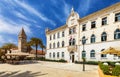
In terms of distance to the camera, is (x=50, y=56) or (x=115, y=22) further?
(x=50, y=56)

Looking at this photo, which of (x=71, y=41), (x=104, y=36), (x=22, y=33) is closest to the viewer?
(x=104, y=36)

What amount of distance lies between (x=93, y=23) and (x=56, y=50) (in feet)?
55.9

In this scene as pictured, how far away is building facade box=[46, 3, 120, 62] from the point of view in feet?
83.0

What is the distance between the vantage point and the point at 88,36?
30.7 m

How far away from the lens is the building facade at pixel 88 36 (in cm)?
2531

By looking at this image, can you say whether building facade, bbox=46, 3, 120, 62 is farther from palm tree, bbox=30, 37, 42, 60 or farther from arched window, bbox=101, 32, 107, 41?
palm tree, bbox=30, 37, 42, 60

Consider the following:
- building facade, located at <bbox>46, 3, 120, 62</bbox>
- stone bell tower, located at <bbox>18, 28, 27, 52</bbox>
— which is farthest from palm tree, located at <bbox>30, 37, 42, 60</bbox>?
stone bell tower, located at <bbox>18, 28, 27, 52</bbox>

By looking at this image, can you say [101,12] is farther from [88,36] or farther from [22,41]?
[22,41]

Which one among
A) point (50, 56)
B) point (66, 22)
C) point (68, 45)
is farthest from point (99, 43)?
point (50, 56)

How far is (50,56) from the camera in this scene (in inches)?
1811

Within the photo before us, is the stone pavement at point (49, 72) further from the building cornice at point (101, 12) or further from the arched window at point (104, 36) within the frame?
the building cornice at point (101, 12)

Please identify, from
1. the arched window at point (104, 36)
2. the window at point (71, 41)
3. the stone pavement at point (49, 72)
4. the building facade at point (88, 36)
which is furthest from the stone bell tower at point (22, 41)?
the arched window at point (104, 36)

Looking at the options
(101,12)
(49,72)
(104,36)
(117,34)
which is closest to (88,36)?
(104,36)

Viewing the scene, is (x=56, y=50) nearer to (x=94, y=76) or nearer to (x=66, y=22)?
(x=66, y=22)
